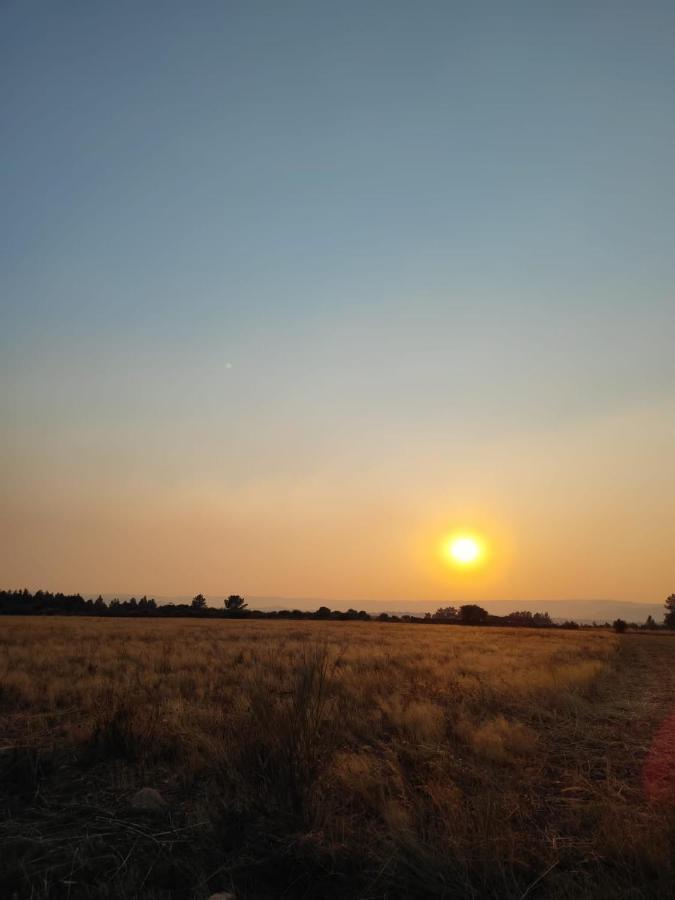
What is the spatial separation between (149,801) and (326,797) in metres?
1.57

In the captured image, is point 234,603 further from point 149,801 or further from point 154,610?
point 149,801

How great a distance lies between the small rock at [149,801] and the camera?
17.3ft

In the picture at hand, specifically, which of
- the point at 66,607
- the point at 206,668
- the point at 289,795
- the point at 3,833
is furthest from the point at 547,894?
the point at 66,607

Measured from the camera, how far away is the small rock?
527 centimetres

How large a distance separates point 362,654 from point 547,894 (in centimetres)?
1730

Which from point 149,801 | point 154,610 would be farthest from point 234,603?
point 149,801

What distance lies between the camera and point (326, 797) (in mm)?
5578

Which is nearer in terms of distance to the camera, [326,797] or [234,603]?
[326,797]

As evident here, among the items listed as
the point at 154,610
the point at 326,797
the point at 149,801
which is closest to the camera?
the point at 149,801

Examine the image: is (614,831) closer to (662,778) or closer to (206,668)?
(662,778)

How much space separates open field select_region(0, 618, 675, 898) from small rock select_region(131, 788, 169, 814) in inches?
2.5

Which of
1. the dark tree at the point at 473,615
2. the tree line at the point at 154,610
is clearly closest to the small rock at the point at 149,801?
the tree line at the point at 154,610

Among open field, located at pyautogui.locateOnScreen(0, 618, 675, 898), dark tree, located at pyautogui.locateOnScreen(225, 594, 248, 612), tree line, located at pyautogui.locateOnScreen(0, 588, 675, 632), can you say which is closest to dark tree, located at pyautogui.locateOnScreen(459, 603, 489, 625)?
tree line, located at pyautogui.locateOnScreen(0, 588, 675, 632)

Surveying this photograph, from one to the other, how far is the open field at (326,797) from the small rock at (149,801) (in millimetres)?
64
